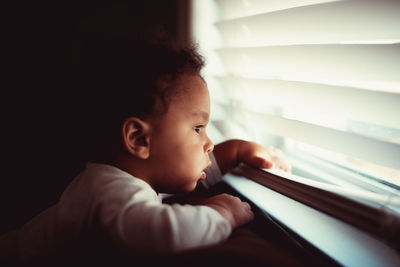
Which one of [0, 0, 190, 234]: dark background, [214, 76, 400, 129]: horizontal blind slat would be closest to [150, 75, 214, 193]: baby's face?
[214, 76, 400, 129]: horizontal blind slat

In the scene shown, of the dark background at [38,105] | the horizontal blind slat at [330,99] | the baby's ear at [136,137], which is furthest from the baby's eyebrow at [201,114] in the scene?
the dark background at [38,105]

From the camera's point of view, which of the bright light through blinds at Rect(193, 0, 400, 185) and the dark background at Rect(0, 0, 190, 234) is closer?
the bright light through blinds at Rect(193, 0, 400, 185)

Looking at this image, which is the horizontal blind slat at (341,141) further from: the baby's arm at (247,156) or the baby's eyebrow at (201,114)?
the baby's eyebrow at (201,114)

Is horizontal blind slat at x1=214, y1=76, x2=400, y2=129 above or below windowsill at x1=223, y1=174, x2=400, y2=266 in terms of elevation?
above

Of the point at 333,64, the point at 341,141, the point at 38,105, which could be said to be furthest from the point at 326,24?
the point at 38,105

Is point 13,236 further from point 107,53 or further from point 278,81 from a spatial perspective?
point 278,81

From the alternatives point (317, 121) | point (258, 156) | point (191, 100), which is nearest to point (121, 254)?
point (191, 100)

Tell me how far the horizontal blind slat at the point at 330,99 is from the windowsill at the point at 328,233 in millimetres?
210

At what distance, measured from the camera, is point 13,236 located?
1.99 feet

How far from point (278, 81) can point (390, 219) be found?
16.1 inches

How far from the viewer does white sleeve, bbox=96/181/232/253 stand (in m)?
0.43

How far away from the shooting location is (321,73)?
598 mm

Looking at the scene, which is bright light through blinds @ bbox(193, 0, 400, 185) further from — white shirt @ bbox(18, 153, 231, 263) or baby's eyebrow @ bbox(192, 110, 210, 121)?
white shirt @ bbox(18, 153, 231, 263)

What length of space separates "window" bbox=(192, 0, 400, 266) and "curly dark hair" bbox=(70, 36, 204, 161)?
0.24 m
